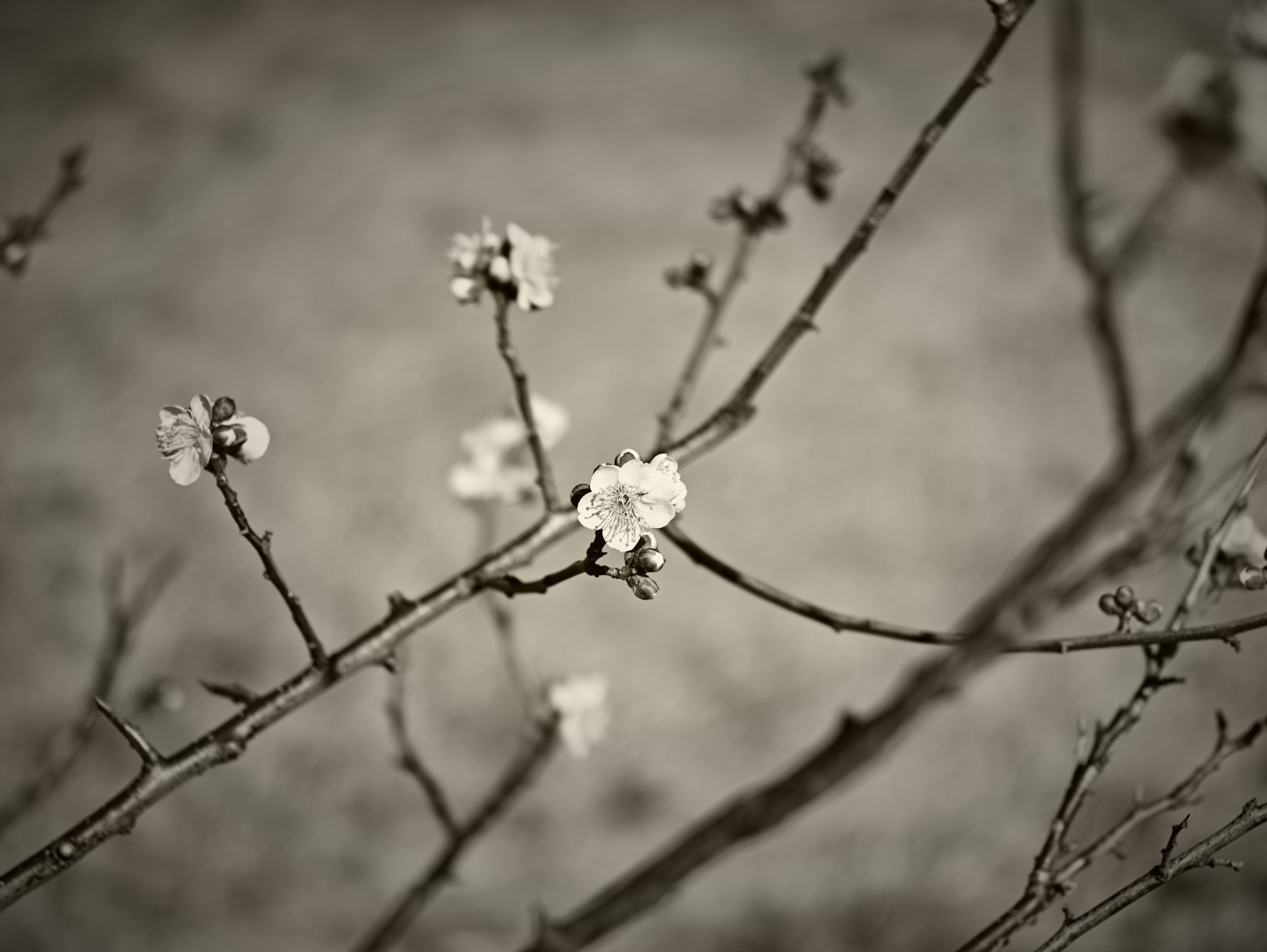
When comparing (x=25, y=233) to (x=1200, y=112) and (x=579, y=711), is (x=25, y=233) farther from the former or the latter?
(x=1200, y=112)

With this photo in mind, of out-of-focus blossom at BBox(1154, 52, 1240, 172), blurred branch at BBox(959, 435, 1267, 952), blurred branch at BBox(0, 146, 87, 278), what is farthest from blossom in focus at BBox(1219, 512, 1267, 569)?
blurred branch at BBox(0, 146, 87, 278)

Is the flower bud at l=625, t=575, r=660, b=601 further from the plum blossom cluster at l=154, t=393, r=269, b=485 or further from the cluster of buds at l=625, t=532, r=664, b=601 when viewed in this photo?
the plum blossom cluster at l=154, t=393, r=269, b=485

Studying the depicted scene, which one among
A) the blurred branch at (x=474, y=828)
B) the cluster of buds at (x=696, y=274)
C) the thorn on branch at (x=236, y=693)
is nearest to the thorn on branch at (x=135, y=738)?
the thorn on branch at (x=236, y=693)

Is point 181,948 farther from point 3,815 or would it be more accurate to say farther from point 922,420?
point 922,420

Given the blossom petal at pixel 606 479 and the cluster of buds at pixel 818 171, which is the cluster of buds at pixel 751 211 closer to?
the cluster of buds at pixel 818 171

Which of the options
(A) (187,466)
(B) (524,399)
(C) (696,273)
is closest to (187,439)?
(A) (187,466)

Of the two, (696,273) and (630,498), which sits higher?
(696,273)
